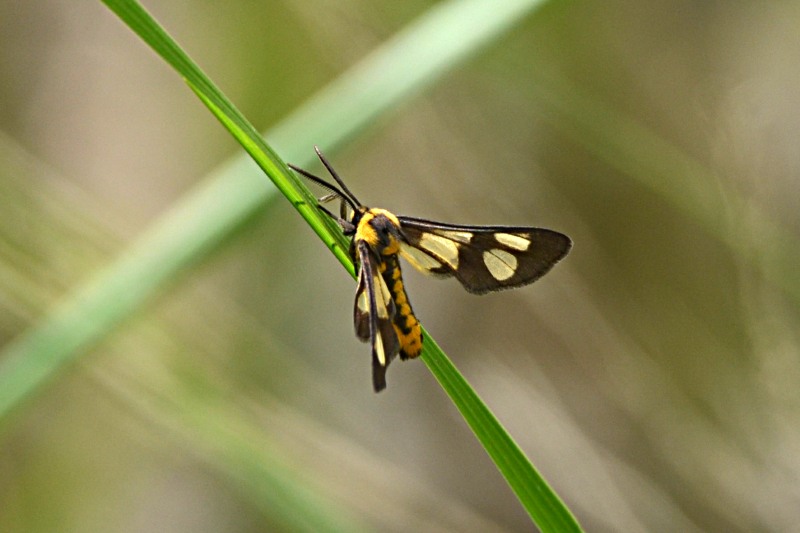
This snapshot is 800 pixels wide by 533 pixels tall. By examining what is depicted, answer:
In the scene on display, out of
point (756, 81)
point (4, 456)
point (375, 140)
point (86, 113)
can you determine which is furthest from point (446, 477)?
point (86, 113)

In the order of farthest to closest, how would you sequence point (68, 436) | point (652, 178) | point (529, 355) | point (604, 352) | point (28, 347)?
point (529, 355) < point (68, 436) < point (604, 352) < point (652, 178) < point (28, 347)

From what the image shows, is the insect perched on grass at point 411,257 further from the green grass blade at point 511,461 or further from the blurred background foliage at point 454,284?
the blurred background foliage at point 454,284

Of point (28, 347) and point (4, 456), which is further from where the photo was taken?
point (4, 456)

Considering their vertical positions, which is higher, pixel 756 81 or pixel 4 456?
pixel 4 456

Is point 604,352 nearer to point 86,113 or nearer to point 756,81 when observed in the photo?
point 756,81

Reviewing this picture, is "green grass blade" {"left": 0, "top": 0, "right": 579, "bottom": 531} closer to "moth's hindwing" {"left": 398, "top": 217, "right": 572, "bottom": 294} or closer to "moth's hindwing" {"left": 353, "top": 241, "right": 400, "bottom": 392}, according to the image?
"moth's hindwing" {"left": 353, "top": 241, "right": 400, "bottom": 392}

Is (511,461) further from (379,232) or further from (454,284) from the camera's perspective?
(454,284)

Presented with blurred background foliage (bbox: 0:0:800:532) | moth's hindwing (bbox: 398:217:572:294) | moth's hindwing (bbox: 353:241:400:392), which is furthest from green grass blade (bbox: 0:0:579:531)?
blurred background foliage (bbox: 0:0:800:532)
